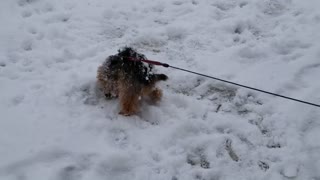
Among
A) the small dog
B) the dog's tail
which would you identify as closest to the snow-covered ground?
the small dog

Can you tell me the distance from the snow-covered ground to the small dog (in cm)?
20

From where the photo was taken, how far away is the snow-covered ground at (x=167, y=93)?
3998 mm

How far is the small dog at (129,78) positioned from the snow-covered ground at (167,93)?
204 mm

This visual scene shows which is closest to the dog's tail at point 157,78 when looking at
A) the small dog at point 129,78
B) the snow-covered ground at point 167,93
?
the small dog at point 129,78

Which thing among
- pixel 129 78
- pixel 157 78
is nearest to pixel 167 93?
pixel 157 78

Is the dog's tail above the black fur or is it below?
below

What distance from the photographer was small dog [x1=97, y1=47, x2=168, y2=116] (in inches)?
175

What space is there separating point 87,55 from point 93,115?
4.15ft

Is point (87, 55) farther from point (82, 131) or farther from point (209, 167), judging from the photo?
point (209, 167)

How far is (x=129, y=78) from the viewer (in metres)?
4.44

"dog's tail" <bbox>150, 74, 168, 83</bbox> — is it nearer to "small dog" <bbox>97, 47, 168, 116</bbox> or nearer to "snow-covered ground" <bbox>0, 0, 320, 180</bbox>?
"small dog" <bbox>97, 47, 168, 116</bbox>

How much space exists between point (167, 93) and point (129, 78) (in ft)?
2.25

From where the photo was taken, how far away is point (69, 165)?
3.94m

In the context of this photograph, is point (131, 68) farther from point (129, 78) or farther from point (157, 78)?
point (157, 78)
